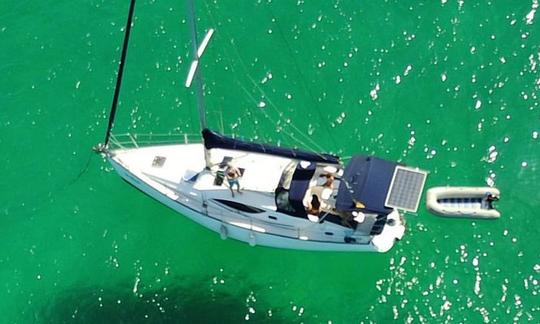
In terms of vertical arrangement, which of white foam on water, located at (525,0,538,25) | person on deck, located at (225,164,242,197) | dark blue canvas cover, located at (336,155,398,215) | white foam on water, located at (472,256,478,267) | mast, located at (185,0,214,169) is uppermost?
white foam on water, located at (525,0,538,25)

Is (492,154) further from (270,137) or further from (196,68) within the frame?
(196,68)

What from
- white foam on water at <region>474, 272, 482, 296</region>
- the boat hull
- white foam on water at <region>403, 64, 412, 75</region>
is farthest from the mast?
white foam on water at <region>474, 272, 482, 296</region>

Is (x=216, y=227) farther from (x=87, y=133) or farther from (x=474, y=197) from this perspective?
(x=474, y=197)

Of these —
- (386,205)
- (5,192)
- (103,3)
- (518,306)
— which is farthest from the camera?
(103,3)

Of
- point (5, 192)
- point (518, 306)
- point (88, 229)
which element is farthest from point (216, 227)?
point (518, 306)

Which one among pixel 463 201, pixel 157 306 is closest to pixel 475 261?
pixel 463 201

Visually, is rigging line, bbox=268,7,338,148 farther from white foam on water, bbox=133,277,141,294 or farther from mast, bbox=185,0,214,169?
white foam on water, bbox=133,277,141,294
